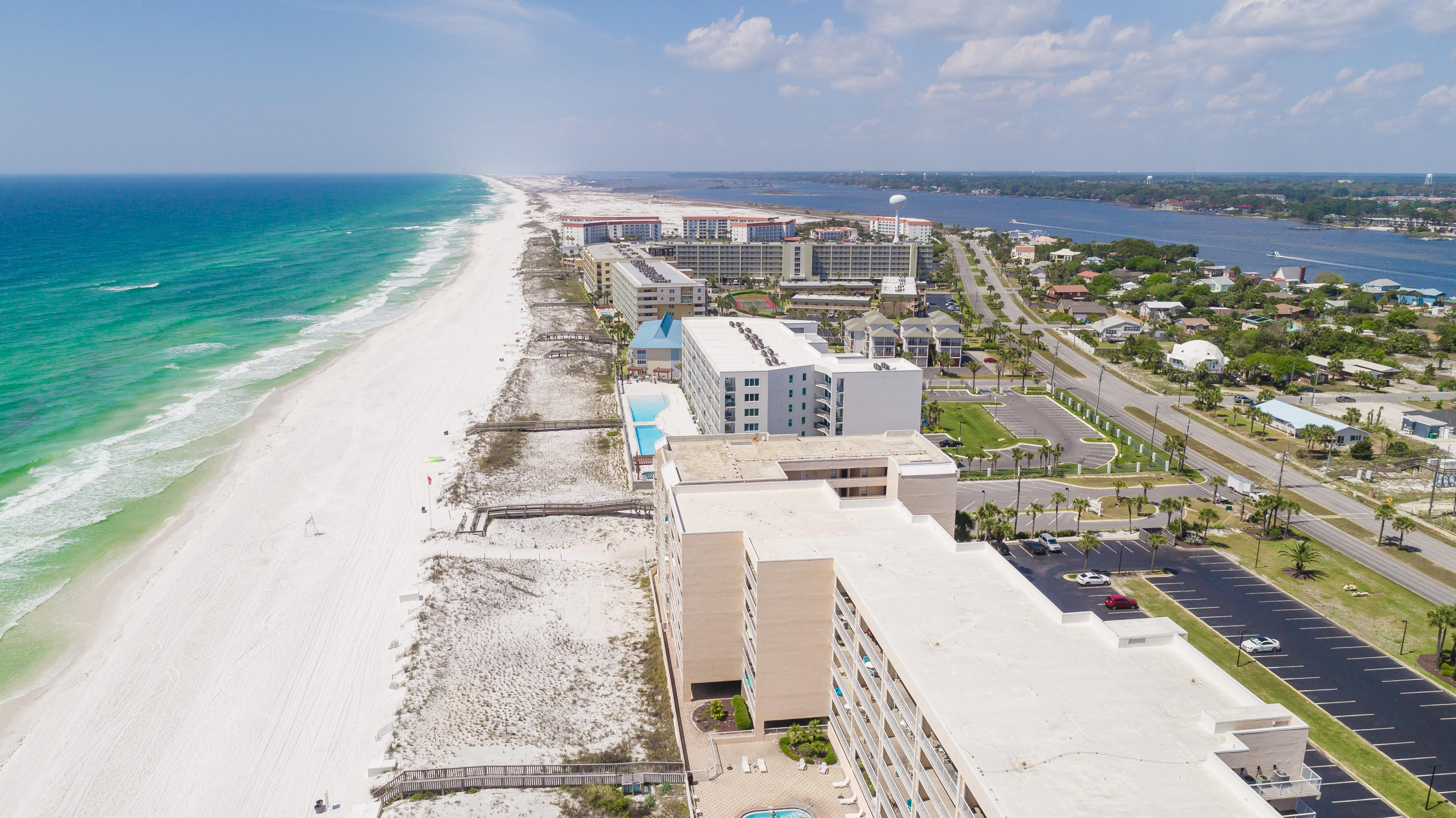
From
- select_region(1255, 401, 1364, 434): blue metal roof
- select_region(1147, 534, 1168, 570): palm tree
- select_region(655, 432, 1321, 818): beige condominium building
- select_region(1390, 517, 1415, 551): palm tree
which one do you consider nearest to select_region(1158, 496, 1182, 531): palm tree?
select_region(1147, 534, 1168, 570): palm tree

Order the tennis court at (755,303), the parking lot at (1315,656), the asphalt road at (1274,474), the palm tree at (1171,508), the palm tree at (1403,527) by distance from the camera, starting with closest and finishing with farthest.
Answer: the parking lot at (1315,656)
the asphalt road at (1274,474)
the palm tree at (1403,527)
the palm tree at (1171,508)
the tennis court at (755,303)

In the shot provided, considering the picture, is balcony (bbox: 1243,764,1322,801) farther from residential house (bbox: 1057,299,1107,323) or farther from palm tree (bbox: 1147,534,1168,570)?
residential house (bbox: 1057,299,1107,323)

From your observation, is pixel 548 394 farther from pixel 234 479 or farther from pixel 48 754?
pixel 48 754

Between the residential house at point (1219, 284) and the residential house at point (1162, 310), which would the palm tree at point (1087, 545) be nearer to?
the residential house at point (1162, 310)

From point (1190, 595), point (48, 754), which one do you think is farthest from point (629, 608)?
point (1190, 595)

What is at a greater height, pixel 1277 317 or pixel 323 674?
pixel 1277 317

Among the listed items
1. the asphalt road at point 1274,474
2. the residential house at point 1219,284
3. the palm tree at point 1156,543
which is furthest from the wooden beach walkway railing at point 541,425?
the residential house at point 1219,284

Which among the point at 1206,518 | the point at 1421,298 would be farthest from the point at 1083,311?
the point at 1206,518

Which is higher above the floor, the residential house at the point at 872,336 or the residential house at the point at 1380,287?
the residential house at the point at 1380,287
